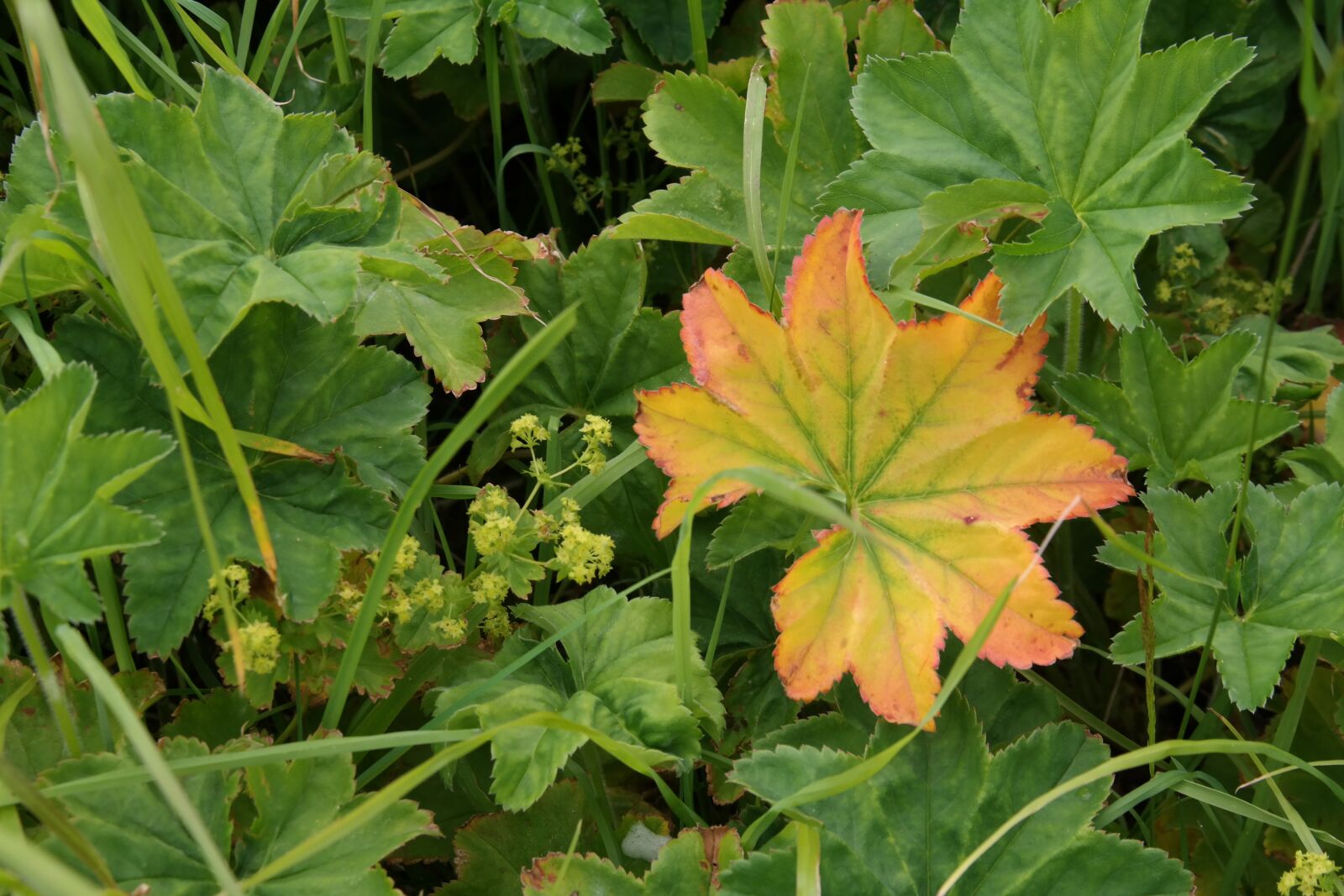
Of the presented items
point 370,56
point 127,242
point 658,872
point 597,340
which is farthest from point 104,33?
point 658,872

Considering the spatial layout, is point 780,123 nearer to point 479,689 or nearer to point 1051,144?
point 1051,144

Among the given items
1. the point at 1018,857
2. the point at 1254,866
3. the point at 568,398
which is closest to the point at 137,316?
the point at 568,398

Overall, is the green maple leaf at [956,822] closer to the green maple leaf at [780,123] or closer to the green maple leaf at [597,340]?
the green maple leaf at [597,340]

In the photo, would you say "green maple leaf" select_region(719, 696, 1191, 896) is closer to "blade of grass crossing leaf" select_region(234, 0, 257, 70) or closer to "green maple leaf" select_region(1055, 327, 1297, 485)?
"green maple leaf" select_region(1055, 327, 1297, 485)

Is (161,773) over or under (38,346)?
under

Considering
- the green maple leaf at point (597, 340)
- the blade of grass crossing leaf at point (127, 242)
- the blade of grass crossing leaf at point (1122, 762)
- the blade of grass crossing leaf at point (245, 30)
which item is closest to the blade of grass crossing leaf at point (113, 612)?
the blade of grass crossing leaf at point (127, 242)

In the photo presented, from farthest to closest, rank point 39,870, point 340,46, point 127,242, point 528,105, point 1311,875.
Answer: point 528,105 < point 340,46 < point 1311,875 < point 127,242 < point 39,870

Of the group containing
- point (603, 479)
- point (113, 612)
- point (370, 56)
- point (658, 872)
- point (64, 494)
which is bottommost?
point (658, 872)
